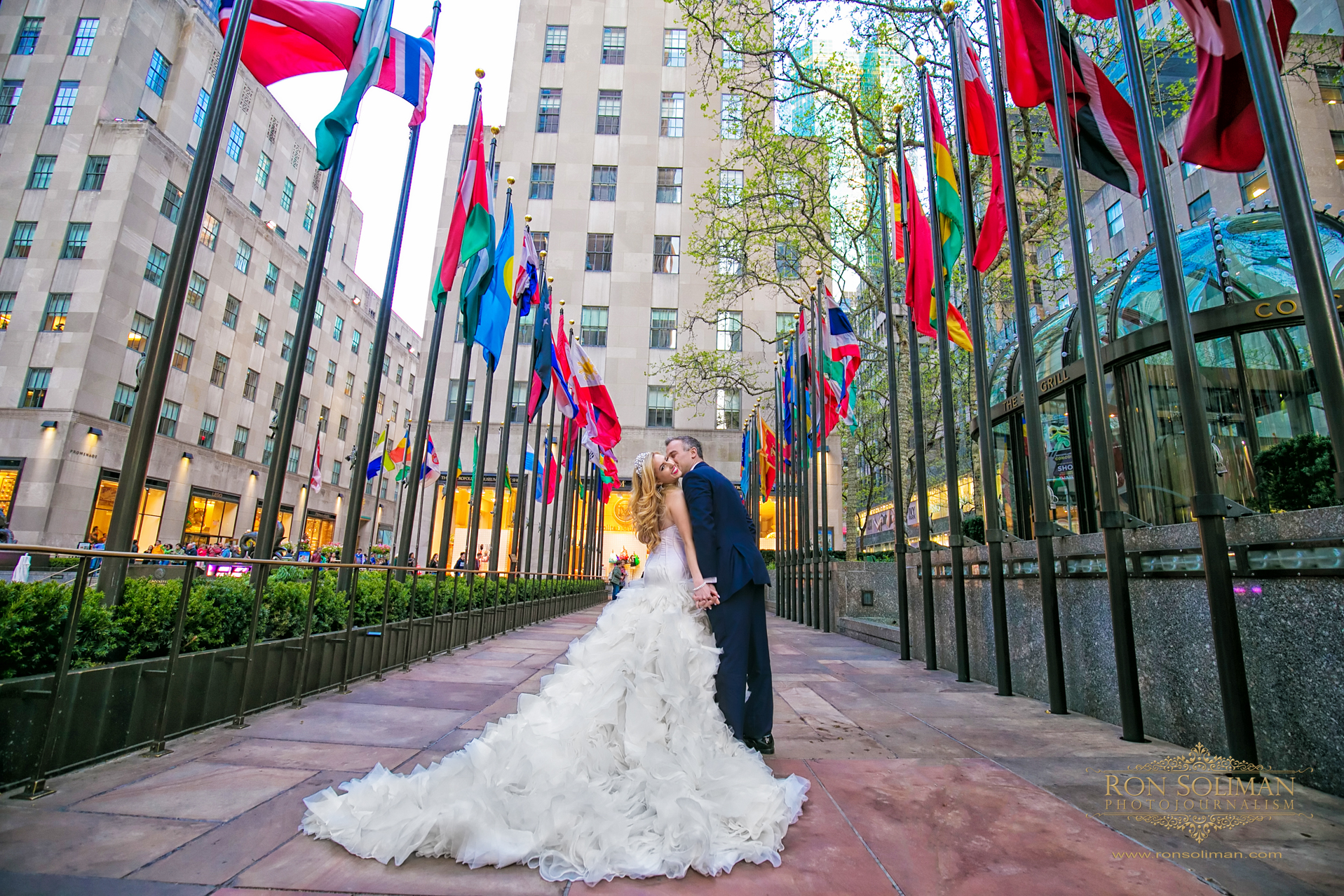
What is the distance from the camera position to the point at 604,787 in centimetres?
299

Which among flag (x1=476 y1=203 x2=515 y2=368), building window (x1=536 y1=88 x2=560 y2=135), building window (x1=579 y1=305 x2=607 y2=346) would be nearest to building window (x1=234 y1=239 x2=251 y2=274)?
building window (x1=536 y1=88 x2=560 y2=135)

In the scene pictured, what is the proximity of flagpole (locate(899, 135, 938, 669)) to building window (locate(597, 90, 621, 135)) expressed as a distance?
38100 mm

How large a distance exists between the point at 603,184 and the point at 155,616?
42559 millimetres

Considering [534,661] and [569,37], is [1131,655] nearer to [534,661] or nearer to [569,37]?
[534,661]

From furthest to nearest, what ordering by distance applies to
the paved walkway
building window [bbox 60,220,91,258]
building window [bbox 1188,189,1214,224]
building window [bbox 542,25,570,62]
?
building window [bbox 542,25,570,62] → building window [bbox 60,220,91,258] → building window [bbox 1188,189,1214,224] → the paved walkway

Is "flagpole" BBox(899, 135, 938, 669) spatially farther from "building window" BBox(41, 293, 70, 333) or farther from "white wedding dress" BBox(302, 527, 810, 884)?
"building window" BBox(41, 293, 70, 333)

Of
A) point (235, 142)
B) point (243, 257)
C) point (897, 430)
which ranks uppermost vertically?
point (235, 142)

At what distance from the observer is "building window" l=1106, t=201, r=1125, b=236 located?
25.8 meters

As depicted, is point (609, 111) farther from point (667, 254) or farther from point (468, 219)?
point (468, 219)

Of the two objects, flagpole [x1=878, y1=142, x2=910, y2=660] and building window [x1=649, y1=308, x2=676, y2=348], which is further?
building window [x1=649, y1=308, x2=676, y2=348]

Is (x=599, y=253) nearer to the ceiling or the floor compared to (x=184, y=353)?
nearer to the ceiling

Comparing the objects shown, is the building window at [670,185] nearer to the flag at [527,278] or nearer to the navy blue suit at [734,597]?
the flag at [527,278]

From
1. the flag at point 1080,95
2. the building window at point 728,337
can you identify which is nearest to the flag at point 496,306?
the flag at point 1080,95

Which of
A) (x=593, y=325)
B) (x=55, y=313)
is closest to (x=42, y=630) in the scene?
(x=55, y=313)
